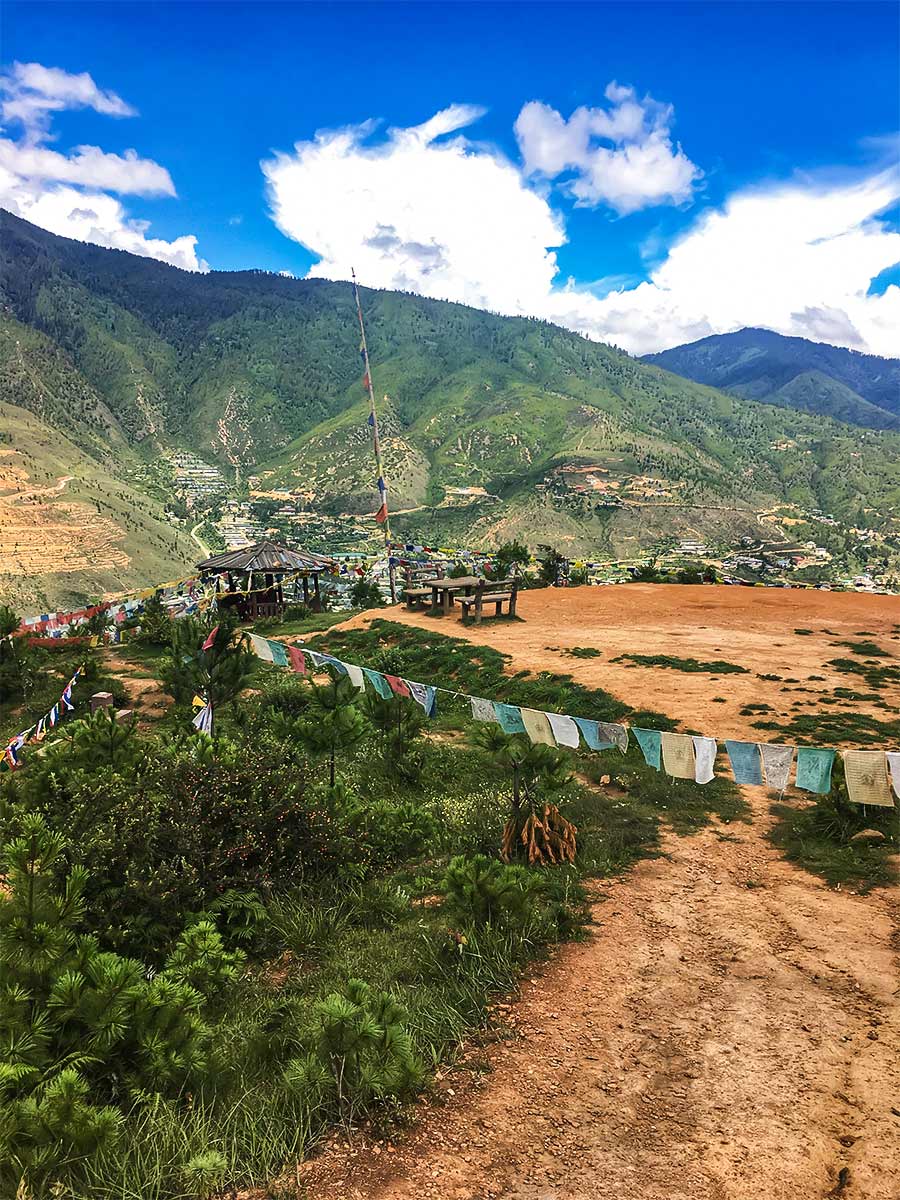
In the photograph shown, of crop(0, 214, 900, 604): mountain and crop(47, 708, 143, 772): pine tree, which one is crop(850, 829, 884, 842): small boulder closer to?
crop(47, 708, 143, 772): pine tree

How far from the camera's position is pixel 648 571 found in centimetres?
3584

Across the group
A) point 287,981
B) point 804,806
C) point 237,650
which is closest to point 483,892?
point 287,981

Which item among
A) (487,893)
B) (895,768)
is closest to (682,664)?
(895,768)

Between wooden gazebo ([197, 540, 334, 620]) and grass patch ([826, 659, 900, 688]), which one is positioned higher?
wooden gazebo ([197, 540, 334, 620])

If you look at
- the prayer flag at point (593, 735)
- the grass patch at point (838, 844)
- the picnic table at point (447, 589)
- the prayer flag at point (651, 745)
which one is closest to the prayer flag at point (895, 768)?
the grass patch at point (838, 844)

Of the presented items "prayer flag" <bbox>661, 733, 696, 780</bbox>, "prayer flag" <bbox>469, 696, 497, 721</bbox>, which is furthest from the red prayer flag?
"prayer flag" <bbox>661, 733, 696, 780</bbox>

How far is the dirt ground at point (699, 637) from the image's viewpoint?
1309 centimetres

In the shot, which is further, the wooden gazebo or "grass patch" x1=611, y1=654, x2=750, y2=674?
the wooden gazebo

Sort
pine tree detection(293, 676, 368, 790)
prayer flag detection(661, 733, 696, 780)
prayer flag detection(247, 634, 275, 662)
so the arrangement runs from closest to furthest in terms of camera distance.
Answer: prayer flag detection(661, 733, 696, 780) < pine tree detection(293, 676, 368, 790) < prayer flag detection(247, 634, 275, 662)

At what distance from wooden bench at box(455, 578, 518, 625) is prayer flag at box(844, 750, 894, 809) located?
15113mm

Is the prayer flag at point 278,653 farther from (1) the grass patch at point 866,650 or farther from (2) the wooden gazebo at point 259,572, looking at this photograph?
(1) the grass patch at point 866,650

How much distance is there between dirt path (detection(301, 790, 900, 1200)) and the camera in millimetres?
3662

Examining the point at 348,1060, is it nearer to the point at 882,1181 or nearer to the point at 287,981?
the point at 287,981

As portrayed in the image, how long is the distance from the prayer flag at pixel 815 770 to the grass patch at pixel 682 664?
24.6ft
